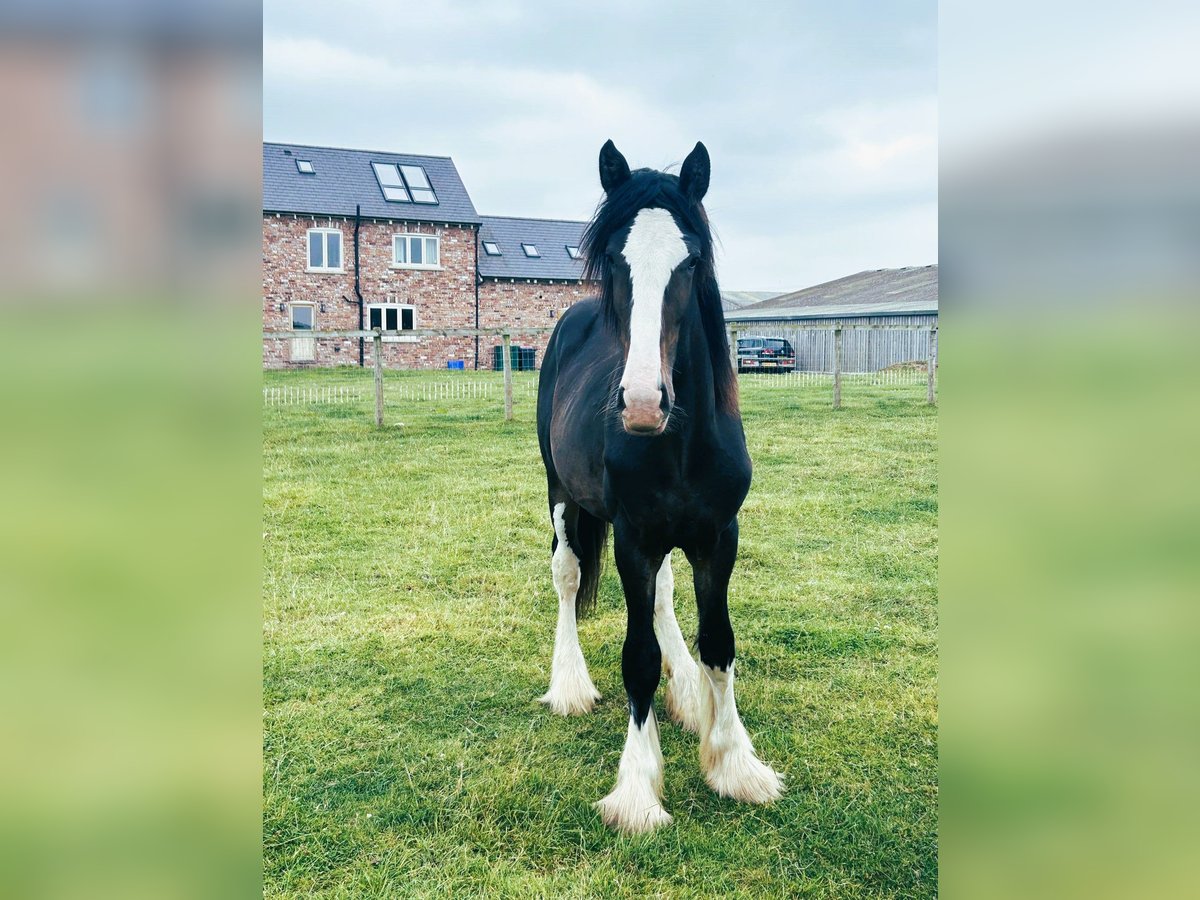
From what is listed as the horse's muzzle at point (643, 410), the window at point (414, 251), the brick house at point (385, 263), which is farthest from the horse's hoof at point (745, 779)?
the window at point (414, 251)

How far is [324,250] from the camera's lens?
93.9 ft

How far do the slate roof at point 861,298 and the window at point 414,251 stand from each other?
57.8 feet

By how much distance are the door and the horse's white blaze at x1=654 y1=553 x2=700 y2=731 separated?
26271mm

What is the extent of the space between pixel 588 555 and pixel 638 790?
1589 millimetres

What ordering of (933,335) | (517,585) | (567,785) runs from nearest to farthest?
1. (567,785)
2. (517,585)
3. (933,335)

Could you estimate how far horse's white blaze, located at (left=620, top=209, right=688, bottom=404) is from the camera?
7.85 feet

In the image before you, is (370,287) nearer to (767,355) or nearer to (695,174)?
(767,355)

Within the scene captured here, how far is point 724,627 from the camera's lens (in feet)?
10.9

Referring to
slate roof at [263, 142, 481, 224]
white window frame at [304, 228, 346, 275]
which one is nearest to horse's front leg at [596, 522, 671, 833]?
slate roof at [263, 142, 481, 224]
